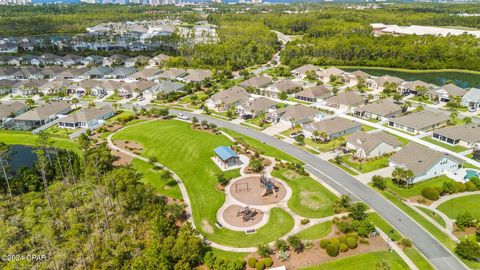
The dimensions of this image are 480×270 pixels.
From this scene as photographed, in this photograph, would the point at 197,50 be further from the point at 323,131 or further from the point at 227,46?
the point at 323,131

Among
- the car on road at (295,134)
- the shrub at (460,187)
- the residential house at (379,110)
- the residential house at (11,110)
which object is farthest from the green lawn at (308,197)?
the residential house at (11,110)

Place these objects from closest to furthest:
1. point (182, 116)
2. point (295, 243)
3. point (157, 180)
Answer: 1. point (295, 243)
2. point (157, 180)
3. point (182, 116)

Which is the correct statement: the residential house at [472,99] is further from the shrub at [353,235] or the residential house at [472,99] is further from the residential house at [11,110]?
the residential house at [11,110]

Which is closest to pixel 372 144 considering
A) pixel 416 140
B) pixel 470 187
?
pixel 416 140

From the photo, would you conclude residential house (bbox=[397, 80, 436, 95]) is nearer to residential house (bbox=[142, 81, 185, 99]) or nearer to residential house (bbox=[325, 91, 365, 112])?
residential house (bbox=[325, 91, 365, 112])

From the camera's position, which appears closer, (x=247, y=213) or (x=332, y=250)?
(x=332, y=250)

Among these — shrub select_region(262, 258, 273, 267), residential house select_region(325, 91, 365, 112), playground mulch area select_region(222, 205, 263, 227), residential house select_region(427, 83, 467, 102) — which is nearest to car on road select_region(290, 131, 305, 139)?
residential house select_region(325, 91, 365, 112)

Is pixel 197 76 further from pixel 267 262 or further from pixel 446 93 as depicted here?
pixel 267 262
